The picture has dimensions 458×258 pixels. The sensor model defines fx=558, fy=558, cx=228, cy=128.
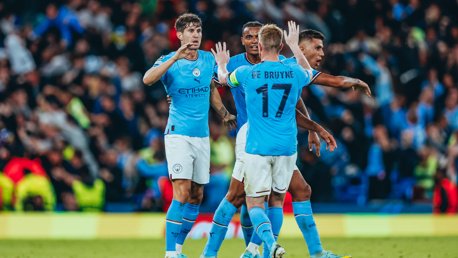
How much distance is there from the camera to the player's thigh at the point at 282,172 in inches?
225

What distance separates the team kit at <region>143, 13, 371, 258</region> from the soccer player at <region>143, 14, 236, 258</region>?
0.4 inches

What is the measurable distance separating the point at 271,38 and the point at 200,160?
1.72m

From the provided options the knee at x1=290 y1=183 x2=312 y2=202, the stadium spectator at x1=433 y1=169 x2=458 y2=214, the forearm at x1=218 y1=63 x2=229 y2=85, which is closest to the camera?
the forearm at x1=218 y1=63 x2=229 y2=85

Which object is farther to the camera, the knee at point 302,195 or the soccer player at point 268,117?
the knee at point 302,195

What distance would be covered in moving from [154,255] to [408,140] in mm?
7366

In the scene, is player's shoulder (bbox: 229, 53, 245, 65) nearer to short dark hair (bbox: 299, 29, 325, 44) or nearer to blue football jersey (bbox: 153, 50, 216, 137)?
blue football jersey (bbox: 153, 50, 216, 137)

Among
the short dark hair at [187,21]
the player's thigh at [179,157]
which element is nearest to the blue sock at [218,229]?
the player's thigh at [179,157]

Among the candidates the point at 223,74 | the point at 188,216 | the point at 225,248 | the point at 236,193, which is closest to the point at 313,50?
the point at 223,74

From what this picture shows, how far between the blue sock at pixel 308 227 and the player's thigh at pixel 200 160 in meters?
1.13

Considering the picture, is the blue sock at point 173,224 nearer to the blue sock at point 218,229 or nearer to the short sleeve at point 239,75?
the blue sock at point 218,229

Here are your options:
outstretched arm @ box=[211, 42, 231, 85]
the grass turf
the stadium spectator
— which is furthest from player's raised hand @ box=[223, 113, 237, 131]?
the stadium spectator

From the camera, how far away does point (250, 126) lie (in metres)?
5.77

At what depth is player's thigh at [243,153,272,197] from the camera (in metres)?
5.65

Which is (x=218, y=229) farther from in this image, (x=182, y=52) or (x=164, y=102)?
(x=164, y=102)
